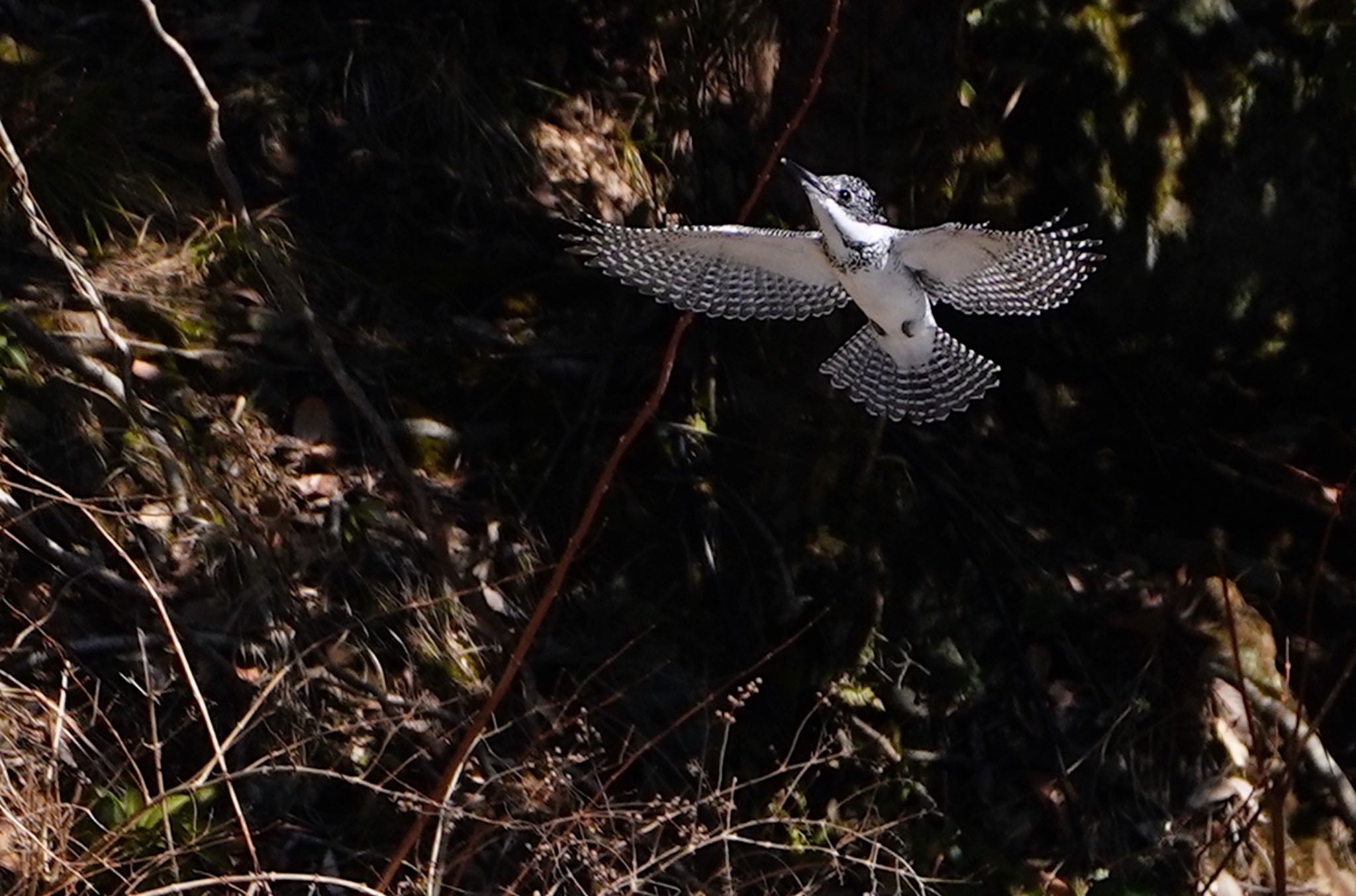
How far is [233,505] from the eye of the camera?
3584mm

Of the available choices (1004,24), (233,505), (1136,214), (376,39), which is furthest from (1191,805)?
(376,39)

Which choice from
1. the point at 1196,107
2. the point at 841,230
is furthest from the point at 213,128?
the point at 1196,107

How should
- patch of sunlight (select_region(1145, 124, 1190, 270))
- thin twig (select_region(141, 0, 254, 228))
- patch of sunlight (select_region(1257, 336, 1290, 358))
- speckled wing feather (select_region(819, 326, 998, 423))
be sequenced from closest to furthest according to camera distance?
thin twig (select_region(141, 0, 254, 228)) < speckled wing feather (select_region(819, 326, 998, 423)) < patch of sunlight (select_region(1145, 124, 1190, 270)) < patch of sunlight (select_region(1257, 336, 1290, 358))

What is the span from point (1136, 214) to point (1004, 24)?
1.75ft

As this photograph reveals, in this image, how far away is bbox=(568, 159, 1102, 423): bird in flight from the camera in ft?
10.9

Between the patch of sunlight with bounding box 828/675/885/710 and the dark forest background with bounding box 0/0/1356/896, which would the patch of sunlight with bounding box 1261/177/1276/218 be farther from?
the patch of sunlight with bounding box 828/675/885/710

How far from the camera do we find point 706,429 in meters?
4.14

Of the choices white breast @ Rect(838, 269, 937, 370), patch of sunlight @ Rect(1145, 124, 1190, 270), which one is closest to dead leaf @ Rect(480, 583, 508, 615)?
white breast @ Rect(838, 269, 937, 370)

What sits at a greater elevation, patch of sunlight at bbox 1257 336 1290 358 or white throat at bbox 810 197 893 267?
white throat at bbox 810 197 893 267

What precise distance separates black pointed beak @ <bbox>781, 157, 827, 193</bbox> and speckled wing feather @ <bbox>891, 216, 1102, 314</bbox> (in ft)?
0.63

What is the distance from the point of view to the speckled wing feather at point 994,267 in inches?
128

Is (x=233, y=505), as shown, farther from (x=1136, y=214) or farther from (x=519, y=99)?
(x=1136, y=214)

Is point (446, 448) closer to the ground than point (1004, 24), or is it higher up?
closer to the ground

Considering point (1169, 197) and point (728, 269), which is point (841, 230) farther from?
point (1169, 197)
